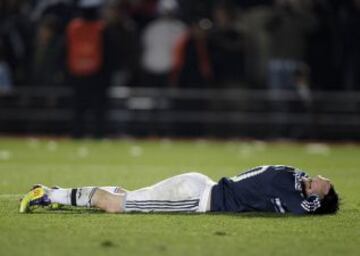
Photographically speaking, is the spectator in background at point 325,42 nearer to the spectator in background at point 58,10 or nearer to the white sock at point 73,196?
the spectator in background at point 58,10

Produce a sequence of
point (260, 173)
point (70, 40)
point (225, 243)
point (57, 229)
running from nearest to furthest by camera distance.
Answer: point (225, 243)
point (57, 229)
point (260, 173)
point (70, 40)

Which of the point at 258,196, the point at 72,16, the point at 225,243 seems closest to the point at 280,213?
the point at 258,196

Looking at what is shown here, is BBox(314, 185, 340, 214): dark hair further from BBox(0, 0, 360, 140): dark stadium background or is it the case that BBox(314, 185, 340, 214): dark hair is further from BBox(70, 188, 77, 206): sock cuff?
BBox(0, 0, 360, 140): dark stadium background

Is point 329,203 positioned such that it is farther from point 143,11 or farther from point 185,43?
point 143,11

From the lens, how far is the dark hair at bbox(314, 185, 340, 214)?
9.26 m

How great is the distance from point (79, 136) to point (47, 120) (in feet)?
3.04

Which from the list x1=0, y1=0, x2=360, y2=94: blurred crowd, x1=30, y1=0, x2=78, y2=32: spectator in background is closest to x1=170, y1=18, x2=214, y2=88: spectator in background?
x1=0, y1=0, x2=360, y2=94: blurred crowd

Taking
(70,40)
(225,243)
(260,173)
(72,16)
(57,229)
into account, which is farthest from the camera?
(72,16)

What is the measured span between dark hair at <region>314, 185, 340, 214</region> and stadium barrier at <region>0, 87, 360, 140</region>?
11.6 metres

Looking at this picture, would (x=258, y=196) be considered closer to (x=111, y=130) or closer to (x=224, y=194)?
(x=224, y=194)

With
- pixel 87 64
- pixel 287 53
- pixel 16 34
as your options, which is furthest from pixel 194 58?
pixel 16 34

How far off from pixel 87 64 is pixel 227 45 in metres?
2.80

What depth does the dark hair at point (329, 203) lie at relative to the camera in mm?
9262

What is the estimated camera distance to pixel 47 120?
22.0 m
